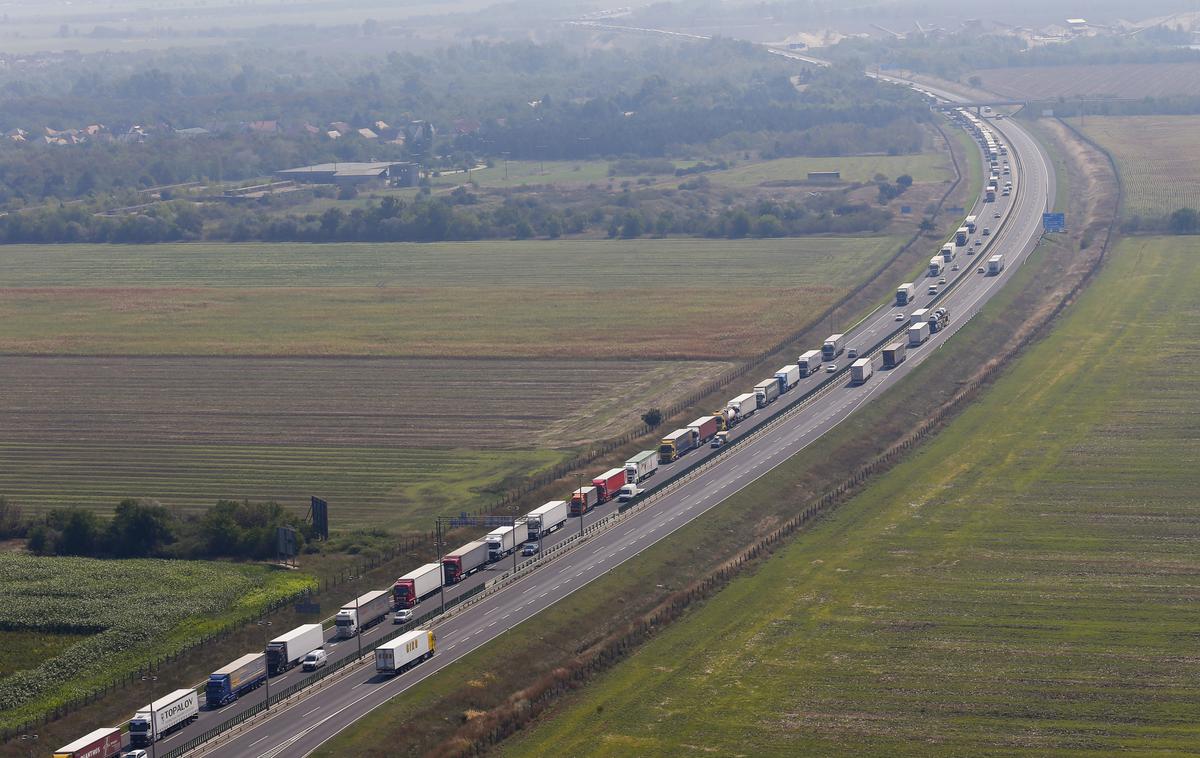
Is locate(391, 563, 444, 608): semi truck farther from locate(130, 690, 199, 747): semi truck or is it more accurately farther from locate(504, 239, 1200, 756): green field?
locate(130, 690, 199, 747): semi truck

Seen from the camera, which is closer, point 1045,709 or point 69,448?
point 1045,709

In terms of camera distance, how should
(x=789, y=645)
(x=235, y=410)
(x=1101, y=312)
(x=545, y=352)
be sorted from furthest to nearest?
1. (x=1101, y=312)
2. (x=545, y=352)
3. (x=235, y=410)
4. (x=789, y=645)

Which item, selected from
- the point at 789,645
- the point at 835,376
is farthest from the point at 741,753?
the point at 835,376

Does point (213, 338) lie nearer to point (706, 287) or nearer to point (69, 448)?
point (69, 448)

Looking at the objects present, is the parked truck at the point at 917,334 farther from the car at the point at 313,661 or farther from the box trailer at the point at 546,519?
the car at the point at 313,661

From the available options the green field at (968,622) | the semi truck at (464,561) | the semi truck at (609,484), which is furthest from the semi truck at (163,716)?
the semi truck at (609,484)

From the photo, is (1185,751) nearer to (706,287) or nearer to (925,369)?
(925,369)

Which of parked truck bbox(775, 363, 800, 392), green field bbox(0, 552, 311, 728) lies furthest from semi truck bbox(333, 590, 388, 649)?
parked truck bbox(775, 363, 800, 392)

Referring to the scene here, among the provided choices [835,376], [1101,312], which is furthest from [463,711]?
[1101,312]

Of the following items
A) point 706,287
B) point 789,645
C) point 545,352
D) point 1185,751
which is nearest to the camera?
point 1185,751
